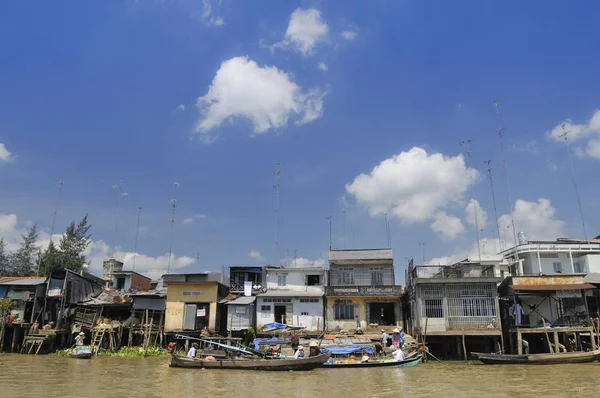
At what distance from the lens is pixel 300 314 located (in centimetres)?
3825

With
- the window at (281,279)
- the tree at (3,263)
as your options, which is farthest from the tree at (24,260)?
the window at (281,279)

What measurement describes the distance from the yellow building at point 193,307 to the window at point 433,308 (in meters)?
16.6

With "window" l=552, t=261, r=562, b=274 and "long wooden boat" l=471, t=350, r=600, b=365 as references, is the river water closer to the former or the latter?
"long wooden boat" l=471, t=350, r=600, b=365

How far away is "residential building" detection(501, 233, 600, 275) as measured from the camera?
39.3 metres

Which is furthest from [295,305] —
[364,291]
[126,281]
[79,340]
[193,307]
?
[126,281]

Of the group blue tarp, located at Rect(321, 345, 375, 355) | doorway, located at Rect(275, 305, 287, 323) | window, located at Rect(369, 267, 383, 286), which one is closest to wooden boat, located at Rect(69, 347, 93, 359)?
doorway, located at Rect(275, 305, 287, 323)

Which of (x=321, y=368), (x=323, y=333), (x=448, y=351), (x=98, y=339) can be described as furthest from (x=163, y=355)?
(x=448, y=351)

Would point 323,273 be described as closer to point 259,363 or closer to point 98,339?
point 259,363

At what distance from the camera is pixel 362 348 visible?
2944cm

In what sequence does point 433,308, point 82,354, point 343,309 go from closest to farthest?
point 82,354 → point 433,308 → point 343,309

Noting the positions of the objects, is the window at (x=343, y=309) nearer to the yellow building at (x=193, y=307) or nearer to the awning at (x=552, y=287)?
the yellow building at (x=193, y=307)

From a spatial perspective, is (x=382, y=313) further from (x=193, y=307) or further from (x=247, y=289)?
(x=193, y=307)

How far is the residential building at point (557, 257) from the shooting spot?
39.3 meters

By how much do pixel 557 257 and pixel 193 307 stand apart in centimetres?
3093
